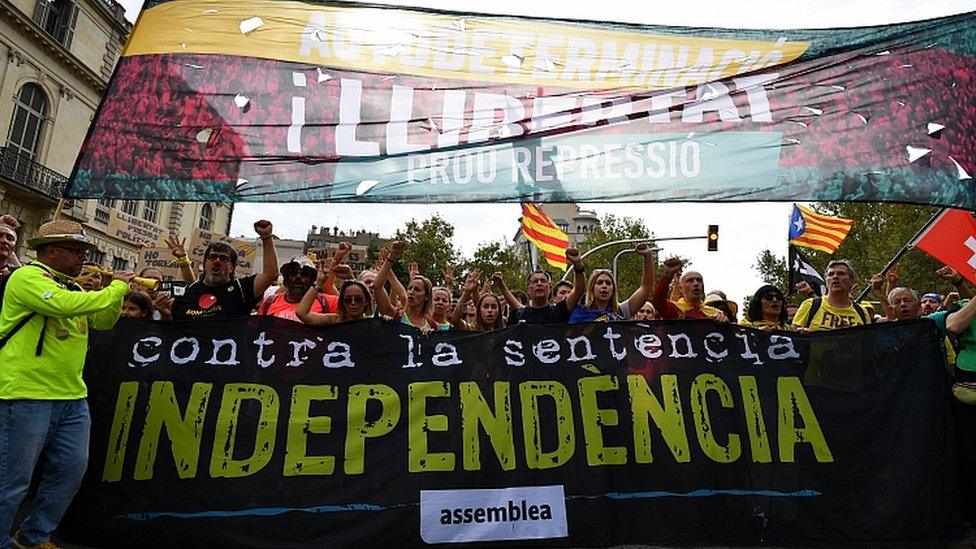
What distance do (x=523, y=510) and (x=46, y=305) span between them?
3048mm

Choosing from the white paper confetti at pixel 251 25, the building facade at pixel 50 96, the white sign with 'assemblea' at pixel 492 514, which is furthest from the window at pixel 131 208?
the white sign with 'assemblea' at pixel 492 514

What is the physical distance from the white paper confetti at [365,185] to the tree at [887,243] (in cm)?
2396

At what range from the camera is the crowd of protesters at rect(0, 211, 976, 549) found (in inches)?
130

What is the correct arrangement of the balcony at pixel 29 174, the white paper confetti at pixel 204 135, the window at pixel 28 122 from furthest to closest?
the window at pixel 28 122
the balcony at pixel 29 174
the white paper confetti at pixel 204 135

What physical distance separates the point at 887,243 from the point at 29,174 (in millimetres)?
34178

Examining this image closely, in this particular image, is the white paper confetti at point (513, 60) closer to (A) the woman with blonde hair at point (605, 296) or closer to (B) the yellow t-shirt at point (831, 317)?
(A) the woman with blonde hair at point (605, 296)

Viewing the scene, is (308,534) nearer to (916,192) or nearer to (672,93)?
(672,93)

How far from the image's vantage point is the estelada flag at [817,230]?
36.2 feet

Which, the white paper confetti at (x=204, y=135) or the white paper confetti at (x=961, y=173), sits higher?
the white paper confetti at (x=204, y=135)

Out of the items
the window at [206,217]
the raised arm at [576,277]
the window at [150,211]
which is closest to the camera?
the raised arm at [576,277]

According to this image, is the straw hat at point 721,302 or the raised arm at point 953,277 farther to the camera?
the straw hat at point 721,302

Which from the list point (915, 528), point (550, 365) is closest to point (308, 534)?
point (550, 365)

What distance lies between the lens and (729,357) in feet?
14.5

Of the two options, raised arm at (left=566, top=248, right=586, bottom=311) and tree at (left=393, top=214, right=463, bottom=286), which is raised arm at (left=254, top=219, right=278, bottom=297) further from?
tree at (left=393, top=214, right=463, bottom=286)
